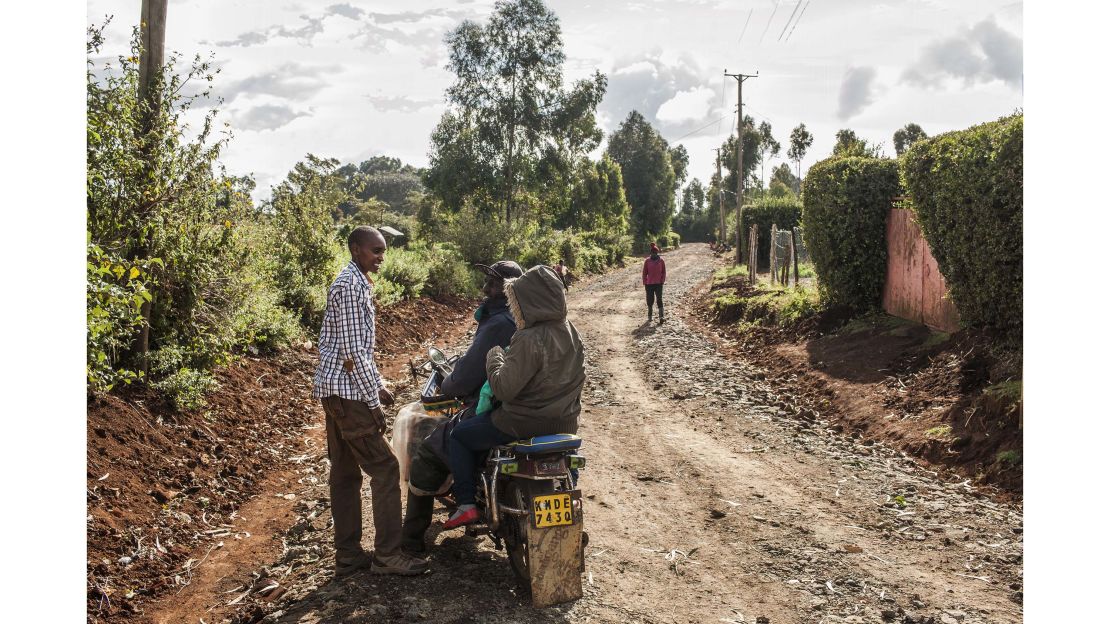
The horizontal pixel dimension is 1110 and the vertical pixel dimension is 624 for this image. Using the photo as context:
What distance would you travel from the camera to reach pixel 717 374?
481 inches

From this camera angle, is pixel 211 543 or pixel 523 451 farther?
A: pixel 211 543

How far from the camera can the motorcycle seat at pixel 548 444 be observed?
462cm

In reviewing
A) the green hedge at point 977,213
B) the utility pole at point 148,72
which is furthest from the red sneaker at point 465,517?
the green hedge at point 977,213

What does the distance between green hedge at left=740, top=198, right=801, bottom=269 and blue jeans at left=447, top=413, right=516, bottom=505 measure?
113ft

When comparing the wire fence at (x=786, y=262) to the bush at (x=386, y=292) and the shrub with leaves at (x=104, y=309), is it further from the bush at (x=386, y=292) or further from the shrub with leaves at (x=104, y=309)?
the shrub with leaves at (x=104, y=309)

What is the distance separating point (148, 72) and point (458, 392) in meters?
5.71

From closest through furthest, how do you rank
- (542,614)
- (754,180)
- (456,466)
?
(542,614) < (456,466) < (754,180)

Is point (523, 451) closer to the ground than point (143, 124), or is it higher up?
closer to the ground

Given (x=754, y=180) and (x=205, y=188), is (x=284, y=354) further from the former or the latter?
(x=754, y=180)

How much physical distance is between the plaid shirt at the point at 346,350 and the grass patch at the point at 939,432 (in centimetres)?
600

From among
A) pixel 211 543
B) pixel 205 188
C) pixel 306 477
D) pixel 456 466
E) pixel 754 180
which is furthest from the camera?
pixel 754 180

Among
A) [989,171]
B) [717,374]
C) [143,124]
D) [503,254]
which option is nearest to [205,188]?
[143,124]

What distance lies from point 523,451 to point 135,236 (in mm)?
5341

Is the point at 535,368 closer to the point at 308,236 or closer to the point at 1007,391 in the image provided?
the point at 1007,391
